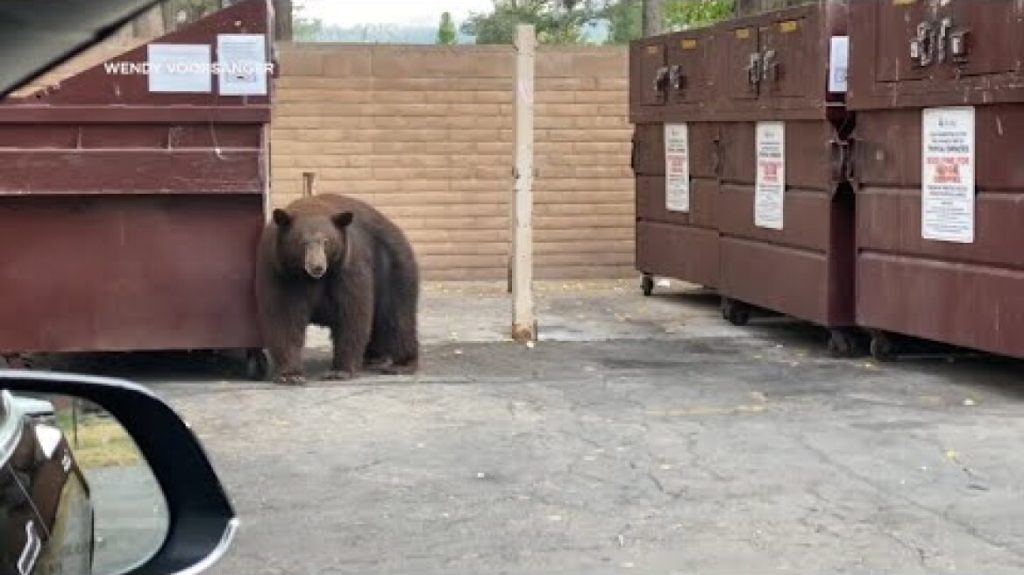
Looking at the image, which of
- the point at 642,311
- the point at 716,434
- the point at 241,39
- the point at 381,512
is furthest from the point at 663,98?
the point at 381,512

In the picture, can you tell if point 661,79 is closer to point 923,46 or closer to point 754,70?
point 754,70

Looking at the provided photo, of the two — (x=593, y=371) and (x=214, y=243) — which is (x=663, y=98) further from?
(x=214, y=243)

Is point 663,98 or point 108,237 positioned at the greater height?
point 663,98

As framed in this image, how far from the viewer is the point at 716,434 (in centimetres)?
825

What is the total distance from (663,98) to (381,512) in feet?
26.7

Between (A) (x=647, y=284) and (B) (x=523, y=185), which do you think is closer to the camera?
(B) (x=523, y=185)

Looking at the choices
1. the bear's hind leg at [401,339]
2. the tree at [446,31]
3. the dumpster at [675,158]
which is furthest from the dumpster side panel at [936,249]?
the tree at [446,31]

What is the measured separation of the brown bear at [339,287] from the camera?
9633 mm

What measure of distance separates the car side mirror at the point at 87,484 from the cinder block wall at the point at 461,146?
13084mm

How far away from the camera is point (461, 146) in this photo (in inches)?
633

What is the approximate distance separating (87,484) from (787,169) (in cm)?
940

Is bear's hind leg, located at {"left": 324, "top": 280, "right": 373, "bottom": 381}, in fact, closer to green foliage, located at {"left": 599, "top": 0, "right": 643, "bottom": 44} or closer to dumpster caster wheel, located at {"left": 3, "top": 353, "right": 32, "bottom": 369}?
dumpster caster wheel, located at {"left": 3, "top": 353, "right": 32, "bottom": 369}

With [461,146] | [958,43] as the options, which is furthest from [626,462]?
[461,146]

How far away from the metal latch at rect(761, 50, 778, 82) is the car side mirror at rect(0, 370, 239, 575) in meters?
9.46
